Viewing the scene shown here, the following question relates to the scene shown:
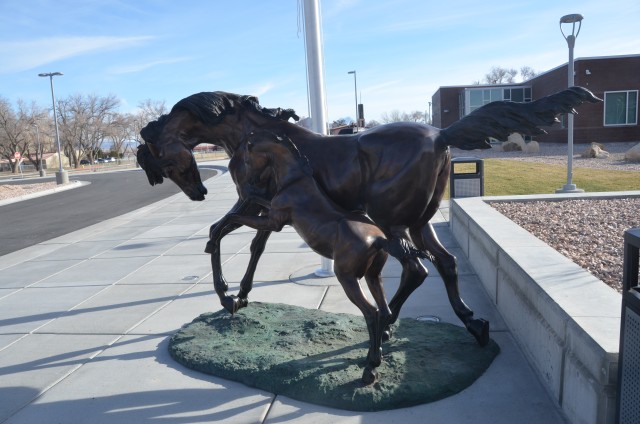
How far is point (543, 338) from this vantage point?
11.1 feet

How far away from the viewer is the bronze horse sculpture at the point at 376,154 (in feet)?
11.1

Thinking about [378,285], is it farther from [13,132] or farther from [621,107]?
[13,132]

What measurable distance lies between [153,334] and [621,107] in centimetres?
3532

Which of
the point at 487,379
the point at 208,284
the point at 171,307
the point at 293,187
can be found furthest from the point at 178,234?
the point at 487,379

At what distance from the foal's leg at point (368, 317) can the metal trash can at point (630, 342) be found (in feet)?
4.51

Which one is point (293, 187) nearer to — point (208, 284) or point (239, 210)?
point (239, 210)

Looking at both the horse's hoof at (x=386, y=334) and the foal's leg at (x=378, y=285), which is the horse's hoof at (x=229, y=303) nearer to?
the horse's hoof at (x=386, y=334)

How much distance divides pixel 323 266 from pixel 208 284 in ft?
4.87

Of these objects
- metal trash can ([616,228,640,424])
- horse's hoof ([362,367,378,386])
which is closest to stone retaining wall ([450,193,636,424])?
metal trash can ([616,228,640,424])

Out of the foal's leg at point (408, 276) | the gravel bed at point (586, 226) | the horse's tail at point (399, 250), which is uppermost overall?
the horse's tail at point (399, 250)

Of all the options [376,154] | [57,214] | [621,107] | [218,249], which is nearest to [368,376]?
[376,154]

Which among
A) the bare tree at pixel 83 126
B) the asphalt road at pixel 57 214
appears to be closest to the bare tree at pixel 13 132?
the bare tree at pixel 83 126

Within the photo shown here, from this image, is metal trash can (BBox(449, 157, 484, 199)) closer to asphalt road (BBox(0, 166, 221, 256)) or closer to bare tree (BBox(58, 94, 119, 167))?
asphalt road (BBox(0, 166, 221, 256))

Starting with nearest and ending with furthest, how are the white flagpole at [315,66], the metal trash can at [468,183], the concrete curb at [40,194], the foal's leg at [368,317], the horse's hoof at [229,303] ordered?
1. the foal's leg at [368,317]
2. the horse's hoof at [229,303]
3. the white flagpole at [315,66]
4. the metal trash can at [468,183]
5. the concrete curb at [40,194]
